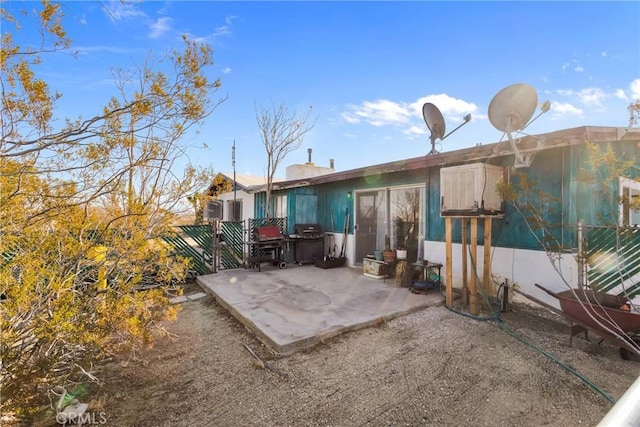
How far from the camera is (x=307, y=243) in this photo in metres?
8.23

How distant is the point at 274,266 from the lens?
26.2ft

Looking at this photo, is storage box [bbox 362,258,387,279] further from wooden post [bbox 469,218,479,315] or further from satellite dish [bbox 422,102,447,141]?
satellite dish [bbox 422,102,447,141]

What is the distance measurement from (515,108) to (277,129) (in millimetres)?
8478

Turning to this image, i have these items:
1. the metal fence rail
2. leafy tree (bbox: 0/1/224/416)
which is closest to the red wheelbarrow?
the metal fence rail

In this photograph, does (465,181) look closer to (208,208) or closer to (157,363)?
(157,363)

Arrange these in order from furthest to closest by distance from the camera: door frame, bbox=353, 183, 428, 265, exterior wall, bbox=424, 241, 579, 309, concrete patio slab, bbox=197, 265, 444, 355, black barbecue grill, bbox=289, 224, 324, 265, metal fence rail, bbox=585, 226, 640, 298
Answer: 1. black barbecue grill, bbox=289, 224, 324, 265
2. door frame, bbox=353, 183, 428, 265
3. exterior wall, bbox=424, 241, 579, 309
4. metal fence rail, bbox=585, 226, 640, 298
5. concrete patio slab, bbox=197, 265, 444, 355

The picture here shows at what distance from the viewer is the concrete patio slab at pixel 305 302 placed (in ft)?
11.9

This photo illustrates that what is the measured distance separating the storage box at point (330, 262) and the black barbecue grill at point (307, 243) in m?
0.39

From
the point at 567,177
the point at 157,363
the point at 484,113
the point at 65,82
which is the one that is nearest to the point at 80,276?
the point at 157,363

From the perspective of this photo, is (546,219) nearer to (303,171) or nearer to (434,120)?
(434,120)

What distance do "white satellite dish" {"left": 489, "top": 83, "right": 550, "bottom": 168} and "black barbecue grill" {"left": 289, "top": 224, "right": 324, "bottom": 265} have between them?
517cm

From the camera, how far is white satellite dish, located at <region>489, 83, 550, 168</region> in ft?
13.5

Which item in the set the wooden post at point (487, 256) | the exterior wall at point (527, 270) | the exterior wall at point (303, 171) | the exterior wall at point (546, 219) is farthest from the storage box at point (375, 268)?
the exterior wall at point (303, 171)

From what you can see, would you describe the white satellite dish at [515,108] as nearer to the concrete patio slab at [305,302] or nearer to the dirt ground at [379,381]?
the dirt ground at [379,381]
